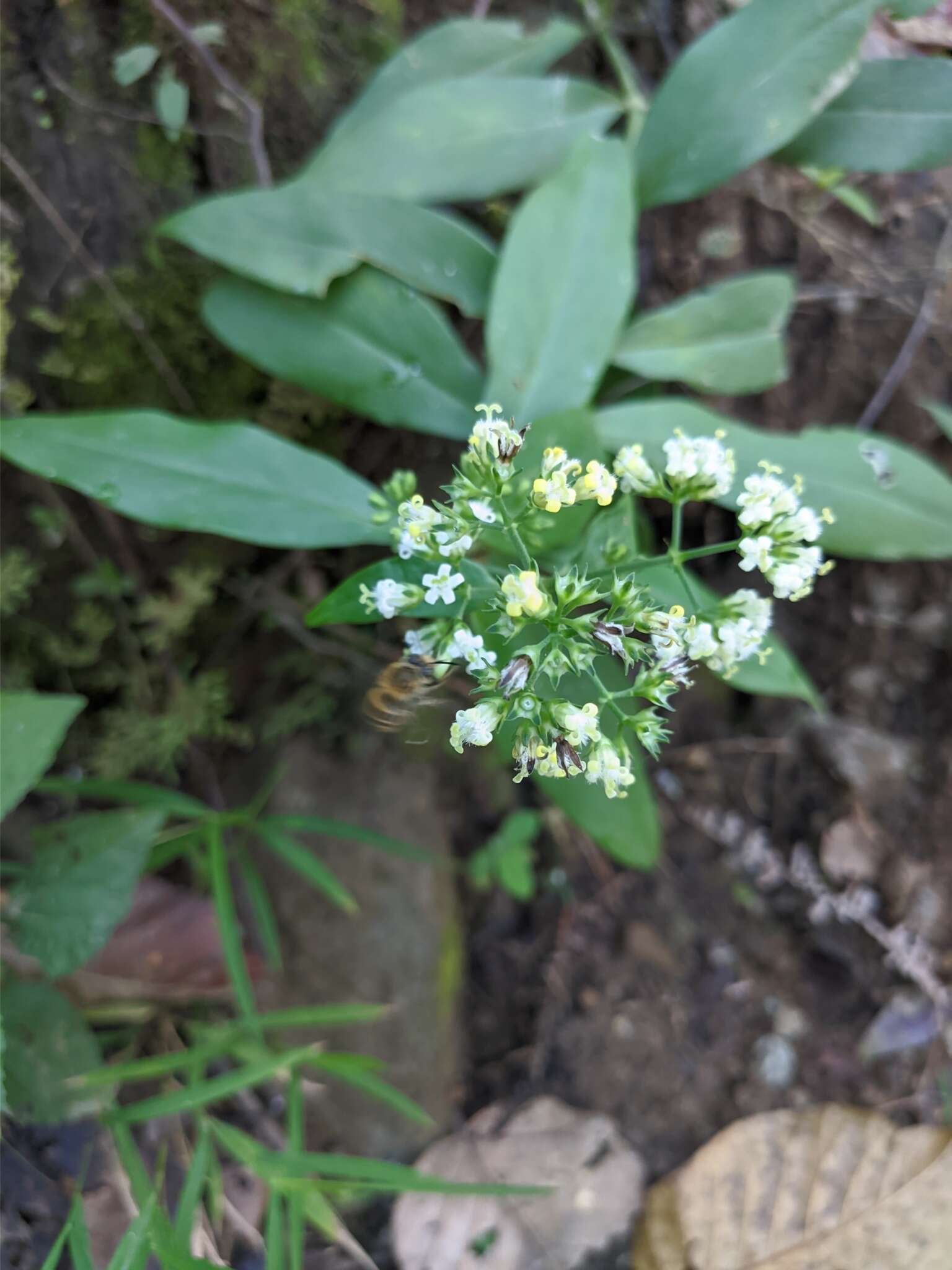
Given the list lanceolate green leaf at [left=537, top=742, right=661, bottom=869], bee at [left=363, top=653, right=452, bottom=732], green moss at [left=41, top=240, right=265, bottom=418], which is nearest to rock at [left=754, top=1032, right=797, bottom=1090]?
lanceolate green leaf at [left=537, top=742, right=661, bottom=869]

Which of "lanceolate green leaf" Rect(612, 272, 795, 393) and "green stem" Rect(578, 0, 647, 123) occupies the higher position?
"green stem" Rect(578, 0, 647, 123)

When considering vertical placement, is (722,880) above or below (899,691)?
below

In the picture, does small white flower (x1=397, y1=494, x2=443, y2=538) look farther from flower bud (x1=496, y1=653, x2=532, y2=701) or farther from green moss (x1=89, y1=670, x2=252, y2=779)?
green moss (x1=89, y1=670, x2=252, y2=779)

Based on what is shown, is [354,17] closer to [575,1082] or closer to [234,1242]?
[575,1082]

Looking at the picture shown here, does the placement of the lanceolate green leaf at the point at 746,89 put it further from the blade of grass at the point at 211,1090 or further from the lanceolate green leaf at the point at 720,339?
the blade of grass at the point at 211,1090

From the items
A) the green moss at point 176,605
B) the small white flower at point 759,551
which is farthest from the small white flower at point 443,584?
the green moss at point 176,605

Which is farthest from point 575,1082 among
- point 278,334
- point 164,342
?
point 164,342

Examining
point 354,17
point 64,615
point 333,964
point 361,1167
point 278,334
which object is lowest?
point 333,964

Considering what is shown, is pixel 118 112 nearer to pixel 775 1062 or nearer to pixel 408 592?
pixel 408 592
